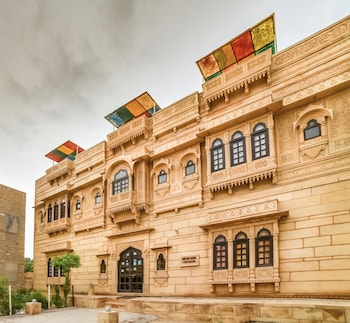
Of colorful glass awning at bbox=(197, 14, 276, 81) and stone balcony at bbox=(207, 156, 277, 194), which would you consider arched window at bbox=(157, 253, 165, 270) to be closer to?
stone balcony at bbox=(207, 156, 277, 194)

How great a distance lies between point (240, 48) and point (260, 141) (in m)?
3.90

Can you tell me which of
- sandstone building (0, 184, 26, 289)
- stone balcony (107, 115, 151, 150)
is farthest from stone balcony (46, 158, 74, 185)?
sandstone building (0, 184, 26, 289)

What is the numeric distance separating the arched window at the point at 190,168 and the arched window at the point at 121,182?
3296 millimetres

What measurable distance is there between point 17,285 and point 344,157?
2168 centimetres

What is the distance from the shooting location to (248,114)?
11703 millimetres

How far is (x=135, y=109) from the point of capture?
16406mm

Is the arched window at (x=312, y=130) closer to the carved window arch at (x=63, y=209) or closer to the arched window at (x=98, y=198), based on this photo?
the arched window at (x=98, y=198)

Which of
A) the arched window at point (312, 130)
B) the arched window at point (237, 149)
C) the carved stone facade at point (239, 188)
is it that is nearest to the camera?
the carved stone facade at point (239, 188)

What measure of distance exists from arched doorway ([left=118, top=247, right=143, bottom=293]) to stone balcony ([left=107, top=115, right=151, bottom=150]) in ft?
16.8

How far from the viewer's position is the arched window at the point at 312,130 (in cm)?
1046

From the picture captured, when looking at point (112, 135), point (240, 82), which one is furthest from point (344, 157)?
point (112, 135)

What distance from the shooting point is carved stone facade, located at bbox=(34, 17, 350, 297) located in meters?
9.93

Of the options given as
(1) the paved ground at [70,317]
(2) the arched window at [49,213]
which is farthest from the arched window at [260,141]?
(2) the arched window at [49,213]

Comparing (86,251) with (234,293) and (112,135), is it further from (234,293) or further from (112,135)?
(234,293)
